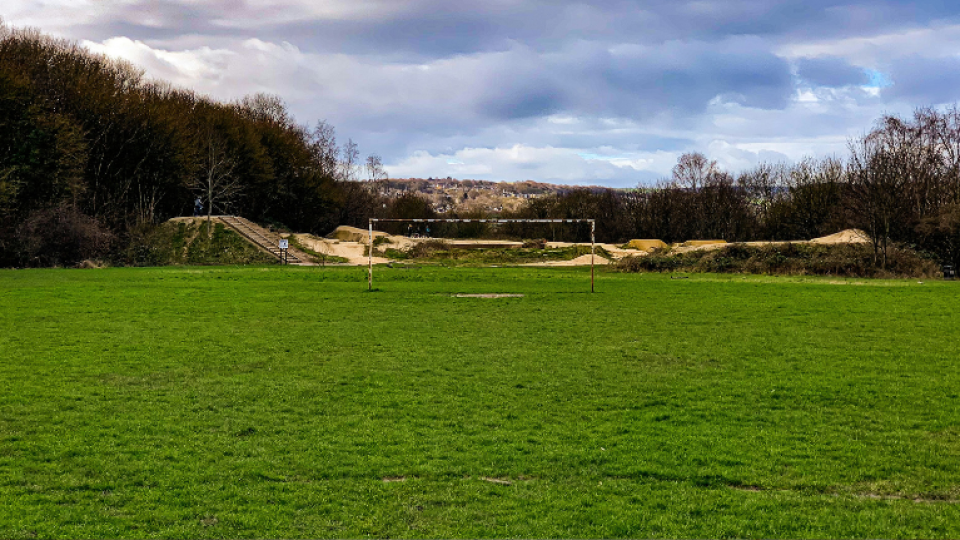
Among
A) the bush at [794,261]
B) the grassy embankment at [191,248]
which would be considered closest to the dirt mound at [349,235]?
the grassy embankment at [191,248]

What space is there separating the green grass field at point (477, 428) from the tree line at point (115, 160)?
113 ft

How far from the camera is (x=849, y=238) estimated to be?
55875 mm

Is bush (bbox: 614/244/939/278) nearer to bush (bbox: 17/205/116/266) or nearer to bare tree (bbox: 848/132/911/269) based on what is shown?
bare tree (bbox: 848/132/911/269)

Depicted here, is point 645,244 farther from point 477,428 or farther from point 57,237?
point 477,428

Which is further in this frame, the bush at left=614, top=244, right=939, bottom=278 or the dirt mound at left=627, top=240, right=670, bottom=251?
the dirt mound at left=627, top=240, right=670, bottom=251

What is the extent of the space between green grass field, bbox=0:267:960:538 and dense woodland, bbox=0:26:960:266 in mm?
33992

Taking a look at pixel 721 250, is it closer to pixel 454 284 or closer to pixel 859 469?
pixel 454 284

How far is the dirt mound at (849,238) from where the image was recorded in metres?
53.1

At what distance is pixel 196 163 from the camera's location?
6988 cm

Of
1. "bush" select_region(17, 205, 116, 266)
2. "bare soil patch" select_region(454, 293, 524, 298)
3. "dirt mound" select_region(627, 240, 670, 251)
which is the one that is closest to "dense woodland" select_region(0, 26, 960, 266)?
"bush" select_region(17, 205, 116, 266)

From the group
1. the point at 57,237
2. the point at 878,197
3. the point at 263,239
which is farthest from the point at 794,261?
the point at 57,237

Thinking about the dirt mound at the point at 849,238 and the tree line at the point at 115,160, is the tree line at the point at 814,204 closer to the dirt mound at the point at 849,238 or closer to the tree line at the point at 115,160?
the dirt mound at the point at 849,238

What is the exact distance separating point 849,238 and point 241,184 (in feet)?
182

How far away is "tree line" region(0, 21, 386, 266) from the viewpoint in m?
51.2
